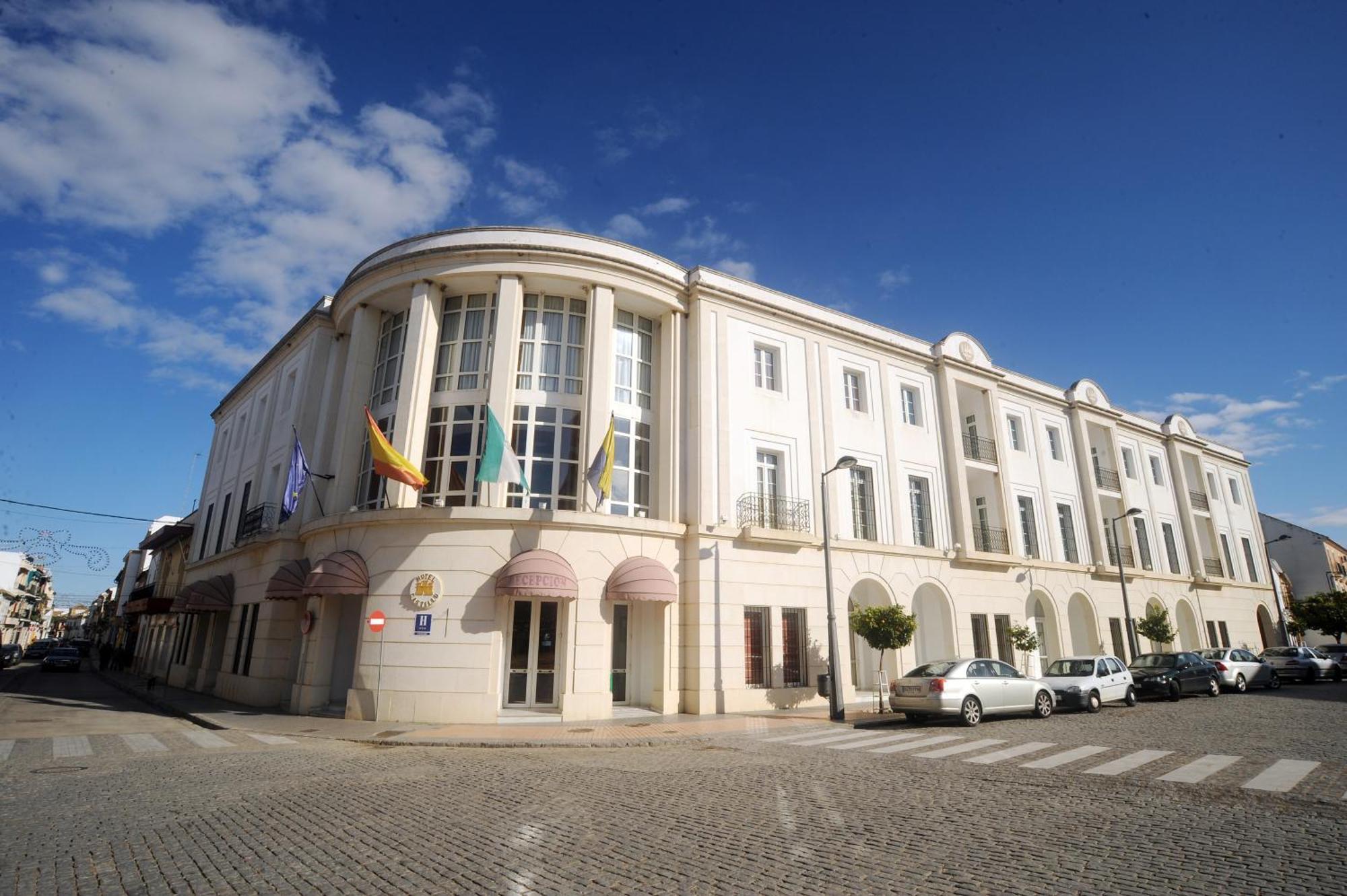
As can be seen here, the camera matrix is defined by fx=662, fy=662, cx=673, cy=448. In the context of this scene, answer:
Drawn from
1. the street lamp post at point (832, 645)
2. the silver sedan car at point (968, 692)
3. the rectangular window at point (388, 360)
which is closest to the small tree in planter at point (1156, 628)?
the silver sedan car at point (968, 692)

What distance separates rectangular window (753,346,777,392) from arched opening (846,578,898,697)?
7.16m

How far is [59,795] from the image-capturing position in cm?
823

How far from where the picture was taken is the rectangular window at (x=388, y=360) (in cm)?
2045

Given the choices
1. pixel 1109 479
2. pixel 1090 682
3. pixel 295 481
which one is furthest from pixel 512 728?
pixel 1109 479

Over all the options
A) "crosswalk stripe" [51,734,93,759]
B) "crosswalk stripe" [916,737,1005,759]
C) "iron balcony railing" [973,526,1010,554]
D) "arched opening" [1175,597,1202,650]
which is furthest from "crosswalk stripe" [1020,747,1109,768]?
"arched opening" [1175,597,1202,650]

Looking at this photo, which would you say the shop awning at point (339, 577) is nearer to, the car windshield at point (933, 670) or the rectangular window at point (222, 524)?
the car windshield at point (933, 670)

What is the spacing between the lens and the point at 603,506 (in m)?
18.2

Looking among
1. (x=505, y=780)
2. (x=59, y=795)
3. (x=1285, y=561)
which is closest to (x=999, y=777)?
(x=505, y=780)

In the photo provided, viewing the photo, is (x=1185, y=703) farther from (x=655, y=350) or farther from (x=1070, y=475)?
(x=655, y=350)

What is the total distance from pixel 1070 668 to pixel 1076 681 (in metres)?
1.15

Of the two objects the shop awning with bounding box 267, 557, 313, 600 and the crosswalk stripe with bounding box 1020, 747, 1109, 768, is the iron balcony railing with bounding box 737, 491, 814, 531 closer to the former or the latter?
the crosswalk stripe with bounding box 1020, 747, 1109, 768

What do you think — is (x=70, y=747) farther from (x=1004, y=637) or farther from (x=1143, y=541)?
(x=1143, y=541)

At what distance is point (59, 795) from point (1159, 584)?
3940 cm

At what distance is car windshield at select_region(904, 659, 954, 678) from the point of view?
15234mm
